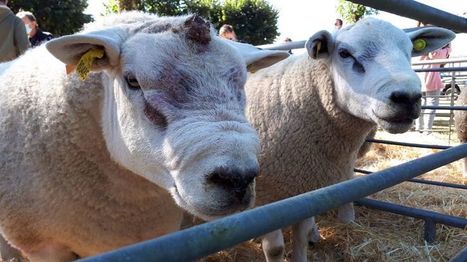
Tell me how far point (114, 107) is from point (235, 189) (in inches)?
27.5

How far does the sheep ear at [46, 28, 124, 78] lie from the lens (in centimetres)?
152

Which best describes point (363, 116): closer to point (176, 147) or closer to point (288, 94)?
point (288, 94)

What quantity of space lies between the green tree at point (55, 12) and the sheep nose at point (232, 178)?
17.9m

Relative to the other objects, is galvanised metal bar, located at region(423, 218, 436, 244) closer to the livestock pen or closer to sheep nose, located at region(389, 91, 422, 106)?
sheep nose, located at region(389, 91, 422, 106)

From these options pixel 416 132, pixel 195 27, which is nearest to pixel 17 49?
pixel 195 27

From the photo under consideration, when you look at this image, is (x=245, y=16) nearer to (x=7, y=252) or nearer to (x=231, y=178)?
(x=7, y=252)

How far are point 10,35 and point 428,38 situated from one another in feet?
10.7

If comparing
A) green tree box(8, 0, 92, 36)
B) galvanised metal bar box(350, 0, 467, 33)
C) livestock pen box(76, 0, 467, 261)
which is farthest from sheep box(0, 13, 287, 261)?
green tree box(8, 0, 92, 36)

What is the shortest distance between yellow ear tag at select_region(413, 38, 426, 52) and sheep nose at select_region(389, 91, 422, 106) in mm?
889

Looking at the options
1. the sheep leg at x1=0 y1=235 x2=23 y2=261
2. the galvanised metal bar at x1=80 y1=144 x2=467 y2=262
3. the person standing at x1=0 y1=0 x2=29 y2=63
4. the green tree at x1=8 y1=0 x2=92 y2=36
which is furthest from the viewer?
the green tree at x1=8 y1=0 x2=92 y2=36

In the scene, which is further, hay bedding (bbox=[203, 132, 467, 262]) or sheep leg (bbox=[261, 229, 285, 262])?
hay bedding (bbox=[203, 132, 467, 262])

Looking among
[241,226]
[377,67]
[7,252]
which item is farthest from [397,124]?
[7,252]

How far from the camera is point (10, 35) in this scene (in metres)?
3.72

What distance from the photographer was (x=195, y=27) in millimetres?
1561
